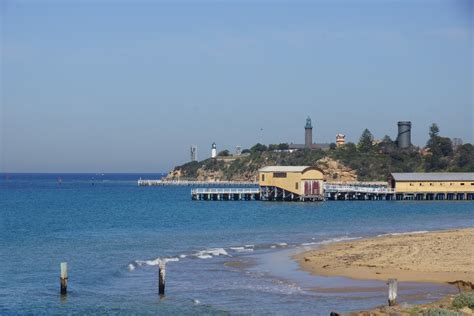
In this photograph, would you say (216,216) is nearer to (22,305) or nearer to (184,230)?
(184,230)

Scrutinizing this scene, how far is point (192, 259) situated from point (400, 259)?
10.5 m

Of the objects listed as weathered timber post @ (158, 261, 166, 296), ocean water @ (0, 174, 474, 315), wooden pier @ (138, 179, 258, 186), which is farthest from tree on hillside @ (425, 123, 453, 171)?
weathered timber post @ (158, 261, 166, 296)

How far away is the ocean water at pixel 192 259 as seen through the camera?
2812 centimetres

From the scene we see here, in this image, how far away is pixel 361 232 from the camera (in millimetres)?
57125

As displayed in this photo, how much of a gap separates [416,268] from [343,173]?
129 meters

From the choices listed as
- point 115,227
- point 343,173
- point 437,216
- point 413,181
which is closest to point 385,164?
point 343,173

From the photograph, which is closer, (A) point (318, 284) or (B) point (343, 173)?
(A) point (318, 284)

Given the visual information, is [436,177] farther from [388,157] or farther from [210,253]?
[388,157]

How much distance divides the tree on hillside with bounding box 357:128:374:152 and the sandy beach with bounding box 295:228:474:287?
12935cm

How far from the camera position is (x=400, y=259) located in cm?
3738

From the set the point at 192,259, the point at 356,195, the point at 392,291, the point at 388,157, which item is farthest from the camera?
the point at 388,157

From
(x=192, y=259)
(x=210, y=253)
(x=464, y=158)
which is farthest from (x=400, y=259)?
(x=464, y=158)

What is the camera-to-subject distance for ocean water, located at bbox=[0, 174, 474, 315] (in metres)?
28.1

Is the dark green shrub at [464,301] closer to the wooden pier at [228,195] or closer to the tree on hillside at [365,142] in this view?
the wooden pier at [228,195]
